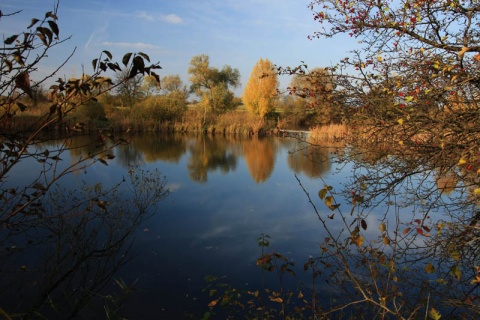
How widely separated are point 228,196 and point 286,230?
9.45ft

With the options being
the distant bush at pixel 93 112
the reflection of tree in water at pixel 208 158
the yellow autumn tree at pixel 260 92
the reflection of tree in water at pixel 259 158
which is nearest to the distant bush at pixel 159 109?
the distant bush at pixel 93 112

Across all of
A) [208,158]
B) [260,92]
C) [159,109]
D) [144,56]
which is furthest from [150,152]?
[144,56]

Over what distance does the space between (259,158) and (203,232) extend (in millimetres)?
9933

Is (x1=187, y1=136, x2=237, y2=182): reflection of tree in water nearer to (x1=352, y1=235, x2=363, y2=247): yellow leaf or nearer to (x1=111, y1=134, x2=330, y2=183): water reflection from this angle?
(x1=111, y1=134, x2=330, y2=183): water reflection

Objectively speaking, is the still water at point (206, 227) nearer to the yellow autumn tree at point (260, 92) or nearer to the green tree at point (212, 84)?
the yellow autumn tree at point (260, 92)

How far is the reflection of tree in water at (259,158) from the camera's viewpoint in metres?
12.7

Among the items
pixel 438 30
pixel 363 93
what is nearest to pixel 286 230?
pixel 363 93

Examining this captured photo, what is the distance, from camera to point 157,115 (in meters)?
27.0

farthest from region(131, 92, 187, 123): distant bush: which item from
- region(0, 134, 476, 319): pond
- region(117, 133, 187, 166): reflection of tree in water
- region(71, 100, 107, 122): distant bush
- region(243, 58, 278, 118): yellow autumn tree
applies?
region(0, 134, 476, 319): pond

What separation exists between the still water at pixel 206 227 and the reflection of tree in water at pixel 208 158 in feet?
0.26

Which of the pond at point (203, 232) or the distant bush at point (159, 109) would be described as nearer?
the pond at point (203, 232)

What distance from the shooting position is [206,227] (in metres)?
6.89

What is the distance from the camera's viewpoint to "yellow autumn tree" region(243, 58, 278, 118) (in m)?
27.7

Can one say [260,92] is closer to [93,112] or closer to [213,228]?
[93,112]
